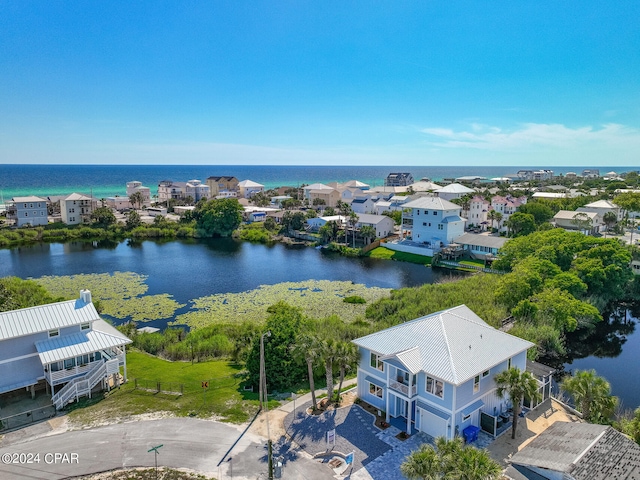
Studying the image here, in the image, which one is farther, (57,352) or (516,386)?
(57,352)

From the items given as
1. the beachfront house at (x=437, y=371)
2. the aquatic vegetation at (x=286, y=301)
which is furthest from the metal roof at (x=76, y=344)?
the beachfront house at (x=437, y=371)

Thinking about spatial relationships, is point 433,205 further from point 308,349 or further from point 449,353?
point 308,349

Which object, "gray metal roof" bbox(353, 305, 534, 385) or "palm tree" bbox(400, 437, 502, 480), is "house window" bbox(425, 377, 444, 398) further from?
"palm tree" bbox(400, 437, 502, 480)

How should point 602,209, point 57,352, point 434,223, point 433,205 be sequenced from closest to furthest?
point 57,352 < point 434,223 < point 433,205 < point 602,209

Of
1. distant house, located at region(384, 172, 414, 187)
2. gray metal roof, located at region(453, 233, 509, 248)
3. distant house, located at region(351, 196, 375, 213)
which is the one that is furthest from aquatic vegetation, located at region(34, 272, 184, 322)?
distant house, located at region(384, 172, 414, 187)

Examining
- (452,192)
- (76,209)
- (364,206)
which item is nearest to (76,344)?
(76,209)

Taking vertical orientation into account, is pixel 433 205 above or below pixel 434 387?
above
